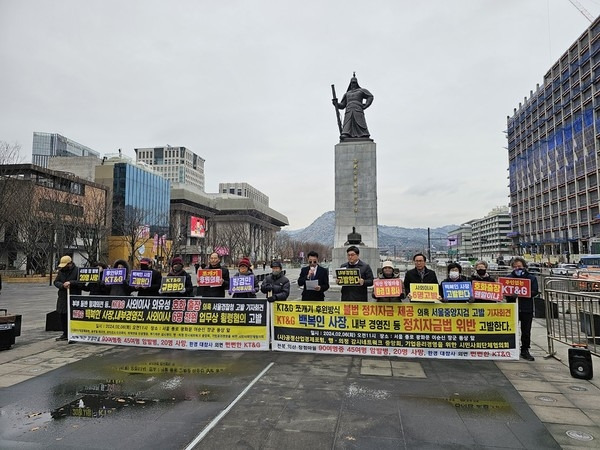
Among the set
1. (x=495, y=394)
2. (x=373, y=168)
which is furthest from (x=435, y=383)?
(x=373, y=168)

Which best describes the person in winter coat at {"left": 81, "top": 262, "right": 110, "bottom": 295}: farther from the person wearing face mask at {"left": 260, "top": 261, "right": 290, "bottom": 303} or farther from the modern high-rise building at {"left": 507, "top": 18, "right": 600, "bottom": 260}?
the modern high-rise building at {"left": 507, "top": 18, "right": 600, "bottom": 260}

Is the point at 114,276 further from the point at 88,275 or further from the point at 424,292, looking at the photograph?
the point at 424,292

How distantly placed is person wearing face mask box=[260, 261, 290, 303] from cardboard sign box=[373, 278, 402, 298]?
5.98ft

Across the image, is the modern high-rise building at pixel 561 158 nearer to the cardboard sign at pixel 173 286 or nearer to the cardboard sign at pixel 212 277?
the cardboard sign at pixel 212 277

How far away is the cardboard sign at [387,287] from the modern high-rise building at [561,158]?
59.9 m

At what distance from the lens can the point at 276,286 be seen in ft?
25.8

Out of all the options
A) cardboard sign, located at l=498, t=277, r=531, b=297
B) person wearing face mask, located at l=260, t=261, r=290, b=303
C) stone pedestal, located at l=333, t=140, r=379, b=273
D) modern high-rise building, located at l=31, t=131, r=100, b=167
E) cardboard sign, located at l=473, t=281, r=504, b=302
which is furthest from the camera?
modern high-rise building, located at l=31, t=131, r=100, b=167

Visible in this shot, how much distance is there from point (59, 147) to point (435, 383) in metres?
158

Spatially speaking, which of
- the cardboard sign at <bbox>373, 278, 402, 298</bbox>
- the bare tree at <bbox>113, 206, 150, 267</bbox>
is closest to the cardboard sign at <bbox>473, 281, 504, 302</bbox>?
the cardboard sign at <bbox>373, 278, 402, 298</bbox>

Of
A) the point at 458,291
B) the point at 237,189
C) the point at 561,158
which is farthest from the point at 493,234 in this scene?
the point at 458,291

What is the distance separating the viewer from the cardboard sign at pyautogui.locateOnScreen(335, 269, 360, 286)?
7645mm

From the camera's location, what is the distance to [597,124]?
60.5 metres

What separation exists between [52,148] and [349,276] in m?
163

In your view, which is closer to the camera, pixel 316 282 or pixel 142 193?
pixel 316 282
